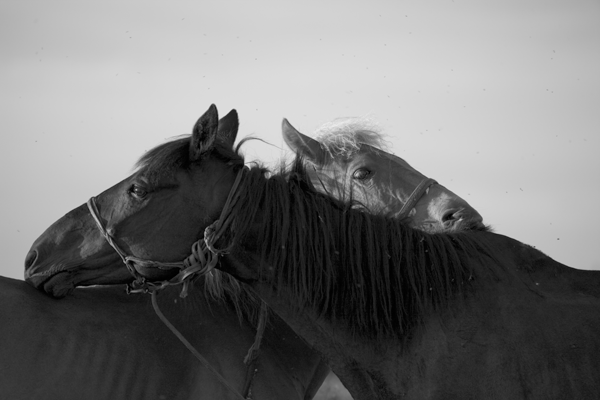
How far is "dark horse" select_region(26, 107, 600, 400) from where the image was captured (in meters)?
3.38

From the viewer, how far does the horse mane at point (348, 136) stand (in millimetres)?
5902

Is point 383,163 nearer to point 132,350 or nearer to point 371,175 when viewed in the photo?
point 371,175

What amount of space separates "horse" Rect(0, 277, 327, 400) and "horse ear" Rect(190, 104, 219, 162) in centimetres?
127

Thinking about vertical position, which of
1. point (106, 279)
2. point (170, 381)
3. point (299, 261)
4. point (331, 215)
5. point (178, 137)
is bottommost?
point (170, 381)

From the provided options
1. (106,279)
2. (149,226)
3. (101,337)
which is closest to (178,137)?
(149,226)

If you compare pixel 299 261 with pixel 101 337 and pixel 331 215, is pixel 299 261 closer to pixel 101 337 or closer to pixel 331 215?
pixel 331 215

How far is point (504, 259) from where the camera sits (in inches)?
146

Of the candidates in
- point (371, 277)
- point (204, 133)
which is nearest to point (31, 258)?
point (204, 133)

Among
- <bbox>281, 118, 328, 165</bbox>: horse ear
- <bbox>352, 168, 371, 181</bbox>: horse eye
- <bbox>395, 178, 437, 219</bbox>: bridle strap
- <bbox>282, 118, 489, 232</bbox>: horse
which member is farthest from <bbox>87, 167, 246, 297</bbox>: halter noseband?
<bbox>281, 118, 328, 165</bbox>: horse ear

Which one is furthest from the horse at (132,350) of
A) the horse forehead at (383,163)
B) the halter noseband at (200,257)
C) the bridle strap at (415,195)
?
the horse forehead at (383,163)

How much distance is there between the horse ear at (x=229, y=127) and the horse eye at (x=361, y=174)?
70.9 inches

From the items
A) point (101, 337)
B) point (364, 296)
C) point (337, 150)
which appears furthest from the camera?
point (337, 150)

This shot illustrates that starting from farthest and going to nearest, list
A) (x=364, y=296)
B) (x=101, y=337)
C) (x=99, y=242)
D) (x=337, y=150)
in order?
1. (x=337, y=150)
2. (x=101, y=337)
3. (x=99, y=242)
4. (x=364, y=296)

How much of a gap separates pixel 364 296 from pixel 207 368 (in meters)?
1.27
